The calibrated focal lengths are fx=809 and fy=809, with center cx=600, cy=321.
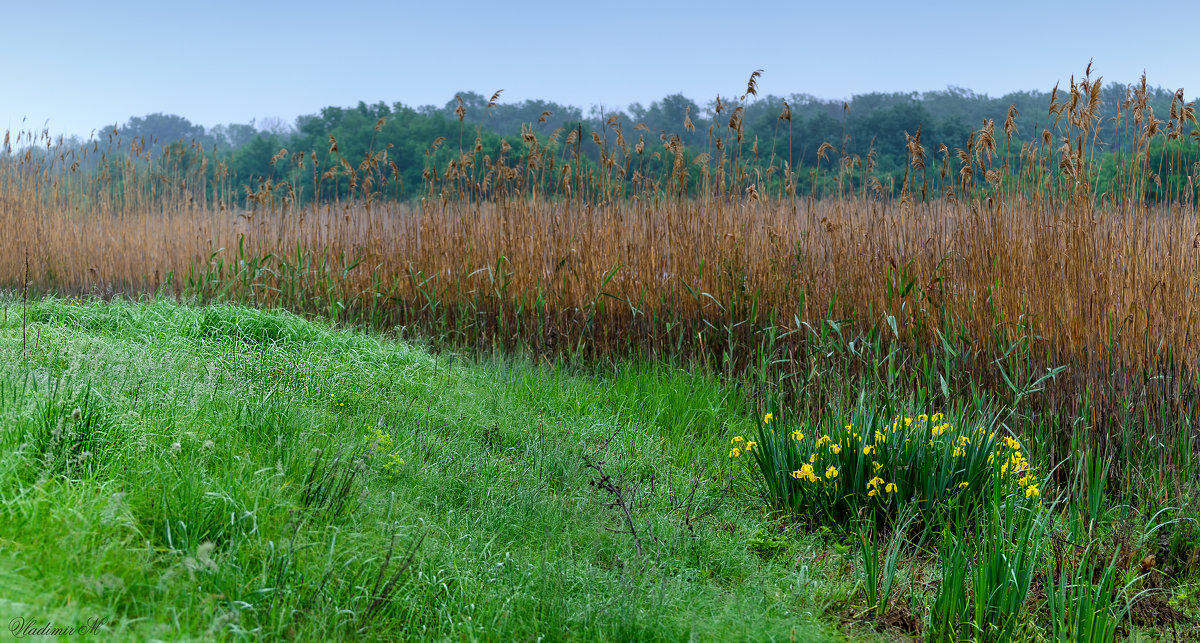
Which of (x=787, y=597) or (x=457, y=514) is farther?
(x=457, y=514)

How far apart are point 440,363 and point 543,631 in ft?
9.15

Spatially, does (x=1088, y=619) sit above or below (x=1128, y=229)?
below

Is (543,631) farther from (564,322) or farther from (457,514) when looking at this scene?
(564,322)

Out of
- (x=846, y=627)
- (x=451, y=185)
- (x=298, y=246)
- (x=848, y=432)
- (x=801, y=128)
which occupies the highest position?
(x=801, y=128)

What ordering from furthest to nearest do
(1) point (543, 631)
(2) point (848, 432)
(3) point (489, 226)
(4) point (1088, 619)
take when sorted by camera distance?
(3) point (489, 226) < (2) point (848, 432) < (4) point (1088, 619) < (1) point (543, 631)

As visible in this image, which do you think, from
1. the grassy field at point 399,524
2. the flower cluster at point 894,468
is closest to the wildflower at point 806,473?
the flower cluster at point 894,468

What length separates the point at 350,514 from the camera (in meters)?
2.25

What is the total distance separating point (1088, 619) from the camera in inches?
84.2

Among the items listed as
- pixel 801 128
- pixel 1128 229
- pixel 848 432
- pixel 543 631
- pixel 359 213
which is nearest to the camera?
pixel 543 631

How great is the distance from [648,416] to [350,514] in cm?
197

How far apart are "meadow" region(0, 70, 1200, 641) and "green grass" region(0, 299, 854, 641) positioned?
0.6 inches

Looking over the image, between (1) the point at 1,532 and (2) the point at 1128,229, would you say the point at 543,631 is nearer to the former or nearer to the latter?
(1) the point at 1,532

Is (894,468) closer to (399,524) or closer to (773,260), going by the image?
(399,524)

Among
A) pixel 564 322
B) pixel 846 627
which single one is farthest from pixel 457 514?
pixel 564 322
